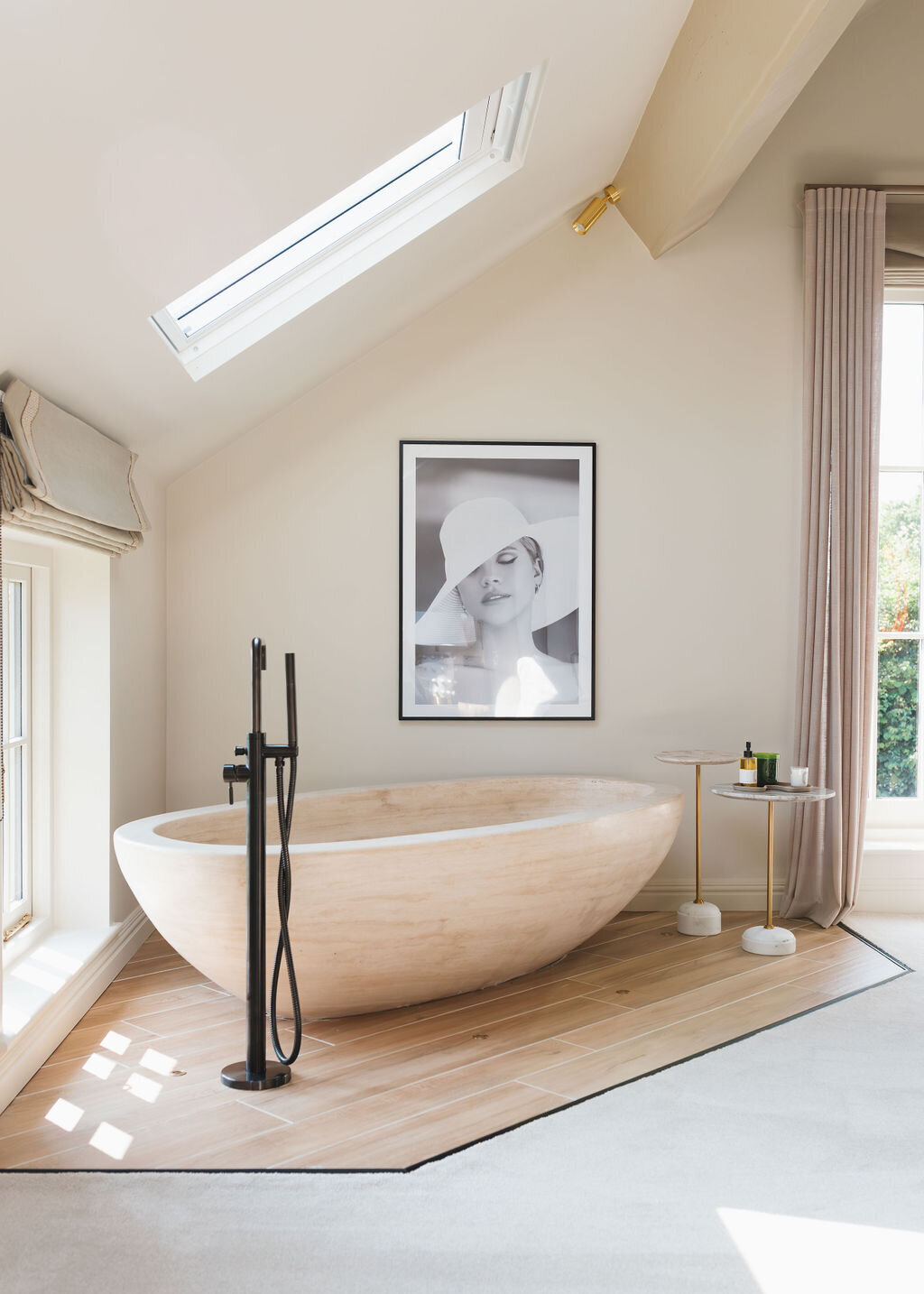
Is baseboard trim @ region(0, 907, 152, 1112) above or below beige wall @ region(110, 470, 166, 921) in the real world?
below

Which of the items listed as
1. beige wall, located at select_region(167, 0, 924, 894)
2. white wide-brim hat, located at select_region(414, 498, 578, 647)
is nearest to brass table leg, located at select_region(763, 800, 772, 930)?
beige wall, located at select_region(167, 0, 924, 894)

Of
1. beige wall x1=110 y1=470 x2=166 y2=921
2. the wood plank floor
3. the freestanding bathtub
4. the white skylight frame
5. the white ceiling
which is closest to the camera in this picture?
the white ceiling

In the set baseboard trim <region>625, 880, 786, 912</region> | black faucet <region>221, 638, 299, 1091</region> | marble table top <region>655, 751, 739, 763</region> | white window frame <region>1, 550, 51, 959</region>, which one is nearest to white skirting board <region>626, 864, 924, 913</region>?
baseboard trim <region>625, 880, 786, 912</region>

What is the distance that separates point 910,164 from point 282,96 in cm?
330

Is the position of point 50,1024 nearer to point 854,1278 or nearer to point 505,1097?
point 505,1097

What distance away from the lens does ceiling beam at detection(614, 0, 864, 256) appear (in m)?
2.83

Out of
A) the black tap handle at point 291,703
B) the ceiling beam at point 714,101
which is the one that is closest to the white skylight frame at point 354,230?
the ceiling beam at point 714,101

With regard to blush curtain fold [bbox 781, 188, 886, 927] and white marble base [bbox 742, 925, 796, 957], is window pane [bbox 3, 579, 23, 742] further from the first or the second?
blush curtain fold [bbox 781, 188, 886, 927]

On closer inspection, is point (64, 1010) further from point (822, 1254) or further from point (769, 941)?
point (769, 941)

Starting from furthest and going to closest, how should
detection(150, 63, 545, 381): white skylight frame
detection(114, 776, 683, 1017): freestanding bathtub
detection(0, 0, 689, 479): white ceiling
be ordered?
detection(150, 63, 545, 381): white skylight frame
detection(114, 776, 683, 1017): freestanding bathtub
detection(0, 0, 689, 479): white ceiling

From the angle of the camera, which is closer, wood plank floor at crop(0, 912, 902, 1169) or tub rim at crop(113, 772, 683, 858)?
wood plank floor at crop(0, 912, 902, 1169)

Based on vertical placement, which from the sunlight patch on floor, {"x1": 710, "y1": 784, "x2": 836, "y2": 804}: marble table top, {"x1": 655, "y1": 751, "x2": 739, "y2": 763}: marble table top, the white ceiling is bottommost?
the sunlight patch on floor

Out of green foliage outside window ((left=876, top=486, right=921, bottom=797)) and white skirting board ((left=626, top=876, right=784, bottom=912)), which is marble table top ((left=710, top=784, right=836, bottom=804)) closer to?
white skirting board ((left=626, top=876, right=784, bottom=912))

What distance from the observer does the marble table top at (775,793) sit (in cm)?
368
